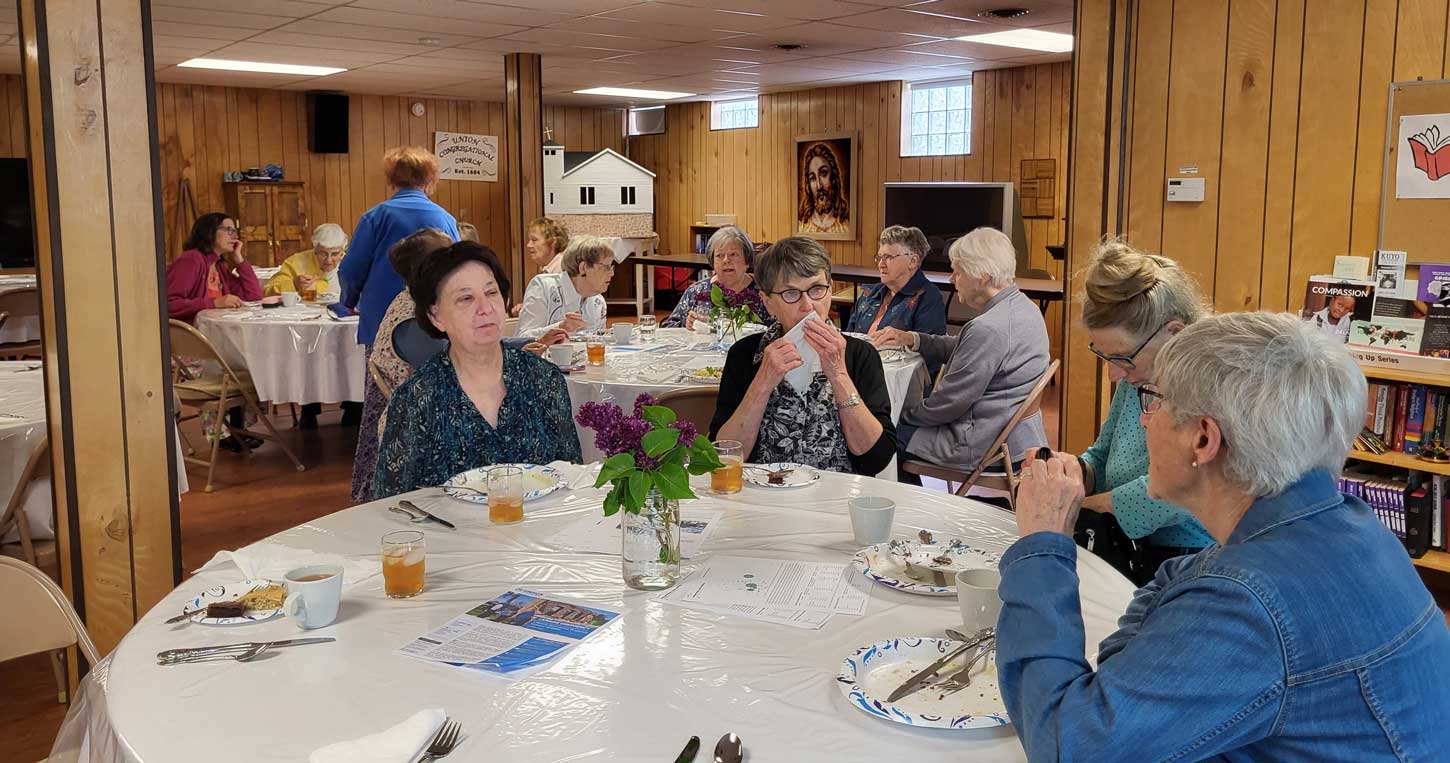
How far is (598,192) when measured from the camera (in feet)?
43.1

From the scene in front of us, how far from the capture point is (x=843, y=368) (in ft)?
9.54

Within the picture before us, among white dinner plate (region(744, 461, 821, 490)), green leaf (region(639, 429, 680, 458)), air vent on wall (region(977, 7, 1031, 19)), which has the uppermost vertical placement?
air vent on wall (region(977, 7, 1031, 19))

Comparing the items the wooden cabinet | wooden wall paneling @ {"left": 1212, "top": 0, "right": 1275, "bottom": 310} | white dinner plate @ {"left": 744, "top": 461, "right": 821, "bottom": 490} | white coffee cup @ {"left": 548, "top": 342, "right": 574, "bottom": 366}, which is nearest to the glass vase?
white dinner plate @ {"left": 744, "top": 461, "right": 821, "bottom": 490}

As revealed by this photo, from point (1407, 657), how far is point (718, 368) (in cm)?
334

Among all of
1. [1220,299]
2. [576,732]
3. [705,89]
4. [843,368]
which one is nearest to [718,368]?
[843,368]

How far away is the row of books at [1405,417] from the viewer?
13.1 feet

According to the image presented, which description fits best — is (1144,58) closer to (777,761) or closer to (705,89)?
(777,761)

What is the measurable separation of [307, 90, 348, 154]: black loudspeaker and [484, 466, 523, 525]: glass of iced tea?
410 inches

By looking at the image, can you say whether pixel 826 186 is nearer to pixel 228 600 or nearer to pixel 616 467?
pixel 616 467

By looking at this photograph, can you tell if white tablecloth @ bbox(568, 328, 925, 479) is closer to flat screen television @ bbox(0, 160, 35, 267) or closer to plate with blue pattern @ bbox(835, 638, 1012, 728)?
plate with blue pattern @ bbox(835, 638, 1012, 728)

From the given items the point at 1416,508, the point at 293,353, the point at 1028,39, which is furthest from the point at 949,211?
the point at 1416,508

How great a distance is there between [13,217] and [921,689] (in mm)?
11051

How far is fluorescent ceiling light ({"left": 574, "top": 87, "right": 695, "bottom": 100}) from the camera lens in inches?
458

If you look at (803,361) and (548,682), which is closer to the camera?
(548,682)
